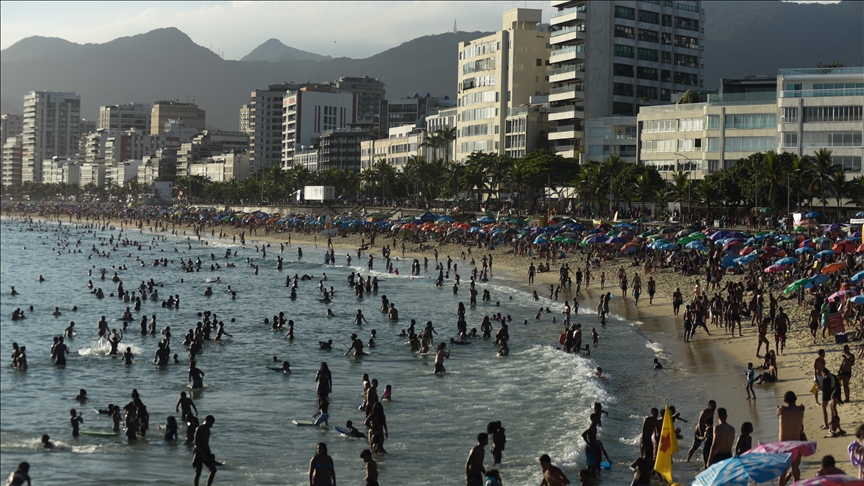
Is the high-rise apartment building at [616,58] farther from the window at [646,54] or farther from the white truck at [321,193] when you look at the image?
the white truck at [321,193]

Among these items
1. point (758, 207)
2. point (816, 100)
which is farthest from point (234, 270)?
point (816, 100)

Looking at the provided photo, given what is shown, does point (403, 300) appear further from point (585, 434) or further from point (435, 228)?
point (585, 434)

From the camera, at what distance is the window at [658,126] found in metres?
81.8

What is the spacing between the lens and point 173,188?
643ft

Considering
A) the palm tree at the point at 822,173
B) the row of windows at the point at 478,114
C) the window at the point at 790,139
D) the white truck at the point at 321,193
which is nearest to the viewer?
the palm tree at the point at 822,173

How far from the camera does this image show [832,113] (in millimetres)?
68500

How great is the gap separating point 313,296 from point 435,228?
23.9 m

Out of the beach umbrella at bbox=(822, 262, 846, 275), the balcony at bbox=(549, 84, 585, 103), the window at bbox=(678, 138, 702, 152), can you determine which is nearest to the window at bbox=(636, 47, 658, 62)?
the balcony at bbox=(549, 84, 585, 103)

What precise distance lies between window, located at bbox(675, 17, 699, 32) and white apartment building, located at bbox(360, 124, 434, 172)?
122ft

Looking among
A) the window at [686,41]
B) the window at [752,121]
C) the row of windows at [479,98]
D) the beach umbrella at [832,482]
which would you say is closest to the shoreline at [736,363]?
the beach umbrella at [832,482]

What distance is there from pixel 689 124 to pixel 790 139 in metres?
11.2

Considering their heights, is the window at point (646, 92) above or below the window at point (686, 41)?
below

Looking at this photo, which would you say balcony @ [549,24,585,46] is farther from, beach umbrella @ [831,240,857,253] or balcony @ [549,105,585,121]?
beach umbrella @ [831,240,857,253]

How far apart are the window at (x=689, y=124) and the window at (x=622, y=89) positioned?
61.0 feet
